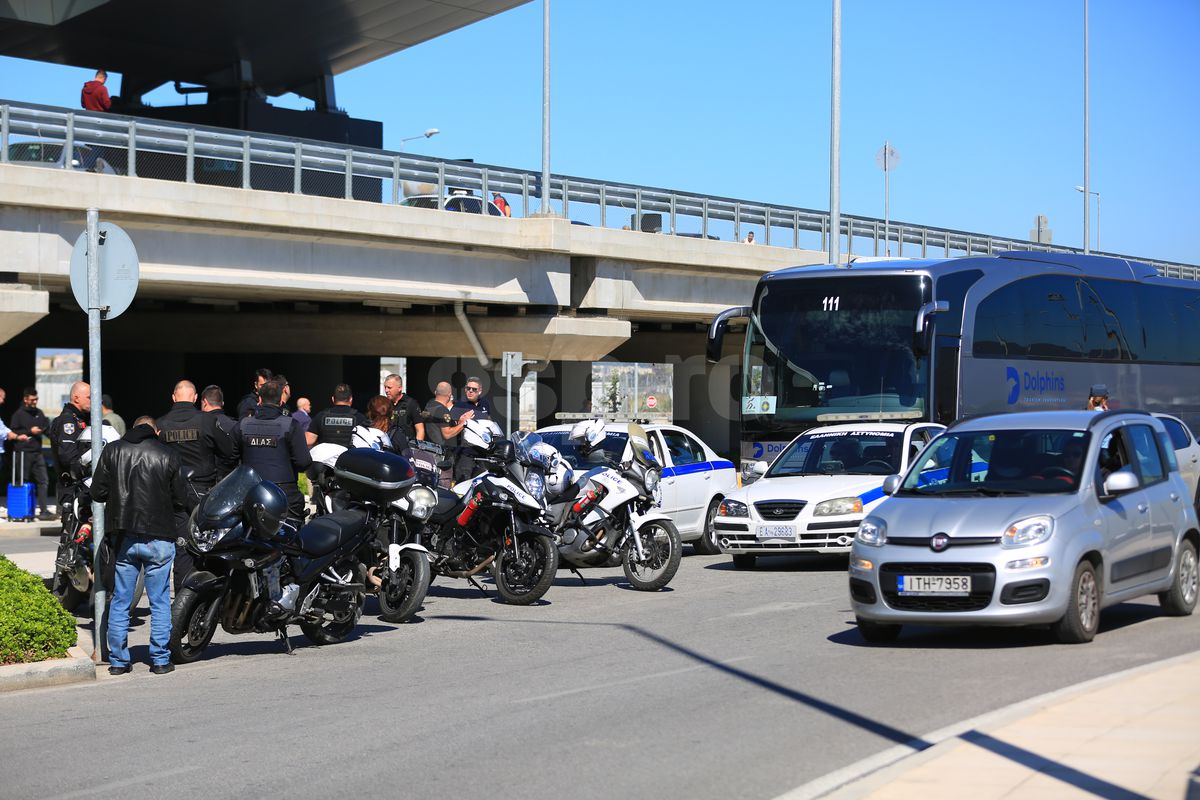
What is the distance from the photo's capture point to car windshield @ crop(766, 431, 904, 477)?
17656 millimetres

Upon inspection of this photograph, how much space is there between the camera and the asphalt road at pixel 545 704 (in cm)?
702

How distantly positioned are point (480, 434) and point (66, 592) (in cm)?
392

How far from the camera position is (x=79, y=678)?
33.4 feet

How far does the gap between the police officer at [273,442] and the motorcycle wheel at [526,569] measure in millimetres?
1981

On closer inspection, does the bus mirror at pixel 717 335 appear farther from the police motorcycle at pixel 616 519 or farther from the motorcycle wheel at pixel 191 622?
the motorcycle wheel at pixel 191 622

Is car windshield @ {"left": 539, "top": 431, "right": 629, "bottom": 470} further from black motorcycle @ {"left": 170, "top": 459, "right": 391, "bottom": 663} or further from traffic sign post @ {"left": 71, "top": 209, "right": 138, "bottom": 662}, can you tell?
traffic sign post @ {"left": 71, "top": 209, "right": 138, "bottom": 662}

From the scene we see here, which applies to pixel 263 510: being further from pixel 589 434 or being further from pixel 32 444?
pixel 32 444

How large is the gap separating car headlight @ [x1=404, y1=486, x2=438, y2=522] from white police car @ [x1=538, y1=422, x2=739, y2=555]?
15.4ft

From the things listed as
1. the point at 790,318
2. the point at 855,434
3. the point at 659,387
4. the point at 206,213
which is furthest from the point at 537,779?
the point at 659,387

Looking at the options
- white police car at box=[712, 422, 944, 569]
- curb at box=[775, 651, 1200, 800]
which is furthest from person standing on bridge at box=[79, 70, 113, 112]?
curb at box=[775, 651, 1200, 800]

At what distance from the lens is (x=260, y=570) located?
35.2 ft

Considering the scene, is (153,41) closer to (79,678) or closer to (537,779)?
(79,678)

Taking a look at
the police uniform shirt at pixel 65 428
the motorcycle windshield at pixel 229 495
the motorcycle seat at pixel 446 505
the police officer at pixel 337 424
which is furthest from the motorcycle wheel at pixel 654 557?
the police uniform shirt at pixel 65 428

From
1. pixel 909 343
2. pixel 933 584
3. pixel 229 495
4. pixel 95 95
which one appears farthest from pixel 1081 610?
pixel 95 95
